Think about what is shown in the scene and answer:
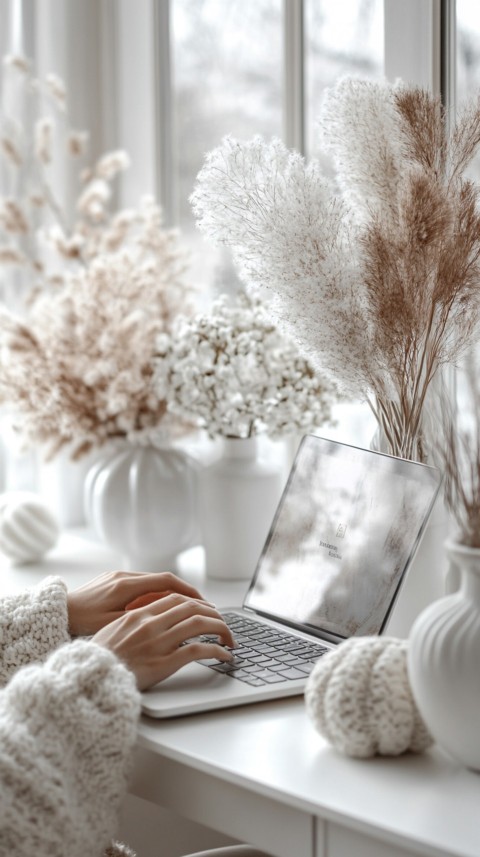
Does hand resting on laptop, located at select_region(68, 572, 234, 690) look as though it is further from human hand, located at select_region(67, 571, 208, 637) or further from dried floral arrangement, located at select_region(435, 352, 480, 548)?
dried floral arrangement, located at select_region(435, 352, 480, 548)

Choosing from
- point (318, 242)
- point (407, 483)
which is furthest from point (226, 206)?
point (407, 483)

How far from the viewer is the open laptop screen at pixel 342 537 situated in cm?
108

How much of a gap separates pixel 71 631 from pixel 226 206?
1.59 ft

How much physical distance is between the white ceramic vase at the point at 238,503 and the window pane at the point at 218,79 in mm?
544

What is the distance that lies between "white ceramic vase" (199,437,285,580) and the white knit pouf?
330 mm

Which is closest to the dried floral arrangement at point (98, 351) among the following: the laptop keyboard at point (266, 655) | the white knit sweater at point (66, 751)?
the laptop keyboard at point (266, 655)

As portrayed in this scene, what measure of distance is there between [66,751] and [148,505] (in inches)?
25.8

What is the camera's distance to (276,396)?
140 centimetres

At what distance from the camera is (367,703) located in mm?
845

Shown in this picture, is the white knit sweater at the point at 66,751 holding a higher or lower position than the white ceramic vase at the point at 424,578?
lower

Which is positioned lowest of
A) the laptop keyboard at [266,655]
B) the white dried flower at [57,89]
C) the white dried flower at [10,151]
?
the laptop keyboard at [266,655]

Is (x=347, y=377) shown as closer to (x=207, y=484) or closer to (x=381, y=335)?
(x=381, y=335)

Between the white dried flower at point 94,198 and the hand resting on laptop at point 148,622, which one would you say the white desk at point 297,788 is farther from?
the white dried flower at point 94,198

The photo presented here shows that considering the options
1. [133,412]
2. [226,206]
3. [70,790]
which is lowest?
[70,790]
